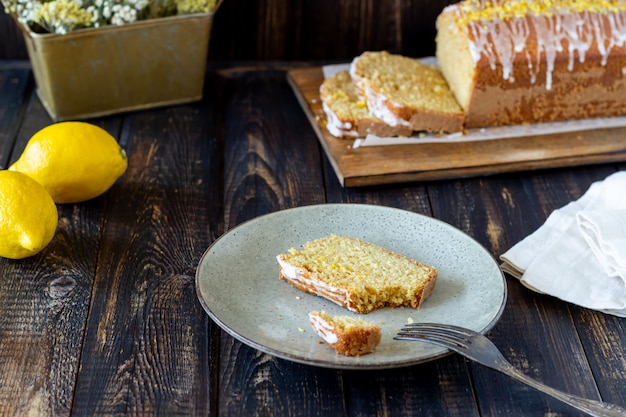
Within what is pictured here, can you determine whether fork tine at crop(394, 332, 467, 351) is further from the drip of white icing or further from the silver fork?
the drip of white icing

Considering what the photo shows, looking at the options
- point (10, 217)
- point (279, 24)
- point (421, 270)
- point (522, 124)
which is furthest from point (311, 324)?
point (279, 24)

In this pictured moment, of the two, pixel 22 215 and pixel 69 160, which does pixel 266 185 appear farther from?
pixel 22 215

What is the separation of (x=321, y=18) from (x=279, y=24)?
14 centimetres

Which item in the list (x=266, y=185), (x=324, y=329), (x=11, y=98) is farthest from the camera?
(x=11, y=98)

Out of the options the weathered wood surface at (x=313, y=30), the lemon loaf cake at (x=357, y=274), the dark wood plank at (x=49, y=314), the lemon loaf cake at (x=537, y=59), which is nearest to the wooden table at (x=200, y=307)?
the dark wood plank at (x=49, y=314)

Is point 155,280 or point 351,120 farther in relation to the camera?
point 351,120

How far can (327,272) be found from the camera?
5.04ft

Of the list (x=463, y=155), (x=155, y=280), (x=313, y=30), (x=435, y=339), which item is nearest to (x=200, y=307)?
(x=155, y=280)

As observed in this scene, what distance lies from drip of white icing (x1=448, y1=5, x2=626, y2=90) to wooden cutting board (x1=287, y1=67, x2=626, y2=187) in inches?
7.7

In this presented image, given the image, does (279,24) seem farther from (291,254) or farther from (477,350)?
(477,350)

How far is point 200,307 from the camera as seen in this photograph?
158 cm

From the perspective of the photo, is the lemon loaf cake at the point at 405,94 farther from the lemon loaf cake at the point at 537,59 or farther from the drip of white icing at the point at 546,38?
the drip of white icing at the point at 546,38

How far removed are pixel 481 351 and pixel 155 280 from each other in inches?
27.4

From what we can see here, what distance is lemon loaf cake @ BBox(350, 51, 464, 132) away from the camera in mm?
2184
